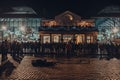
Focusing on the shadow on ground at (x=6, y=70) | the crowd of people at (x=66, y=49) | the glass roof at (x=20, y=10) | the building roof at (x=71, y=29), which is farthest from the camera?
the glass roof at (x=20, y=10)

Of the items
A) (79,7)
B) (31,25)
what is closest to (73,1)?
(79,7)

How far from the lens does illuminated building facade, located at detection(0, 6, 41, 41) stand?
274 ft

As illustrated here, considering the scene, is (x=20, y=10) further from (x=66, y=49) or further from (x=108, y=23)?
(x=66, y=49)

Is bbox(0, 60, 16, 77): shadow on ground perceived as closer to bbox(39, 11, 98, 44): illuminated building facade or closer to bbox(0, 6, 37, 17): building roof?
bbox(39, 11, 98, 44): illuminated building facade

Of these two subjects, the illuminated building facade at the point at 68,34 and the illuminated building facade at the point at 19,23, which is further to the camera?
the illuminated building facade at the point at 19,23

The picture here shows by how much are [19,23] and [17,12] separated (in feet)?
21.1

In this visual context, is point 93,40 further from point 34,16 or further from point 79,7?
point 79,7

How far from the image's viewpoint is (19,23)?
313 ft

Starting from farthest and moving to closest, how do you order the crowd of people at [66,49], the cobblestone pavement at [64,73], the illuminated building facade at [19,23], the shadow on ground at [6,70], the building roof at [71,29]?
1. the illuminated building facade at [19,23]
2. the building roof at [71,29]
3. the crowd of people at [66,49]
4. the shadow on ground at [6,70]
5. the cobblestone pavement at [64,73]

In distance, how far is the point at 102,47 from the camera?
4578cm

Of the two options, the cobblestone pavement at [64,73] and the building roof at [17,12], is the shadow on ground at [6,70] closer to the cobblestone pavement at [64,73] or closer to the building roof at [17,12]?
the cobblestone pavement at [64,73]

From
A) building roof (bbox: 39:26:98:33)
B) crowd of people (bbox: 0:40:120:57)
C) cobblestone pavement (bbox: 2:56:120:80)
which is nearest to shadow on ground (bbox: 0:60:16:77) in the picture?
cobblestone pavement (bbox: 2:56:120:80)

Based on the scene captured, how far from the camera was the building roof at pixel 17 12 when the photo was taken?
277ft

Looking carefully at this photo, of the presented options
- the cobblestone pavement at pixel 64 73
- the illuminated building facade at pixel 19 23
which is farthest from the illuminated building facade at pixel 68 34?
the cobblestone pavement at pixel 64 73
